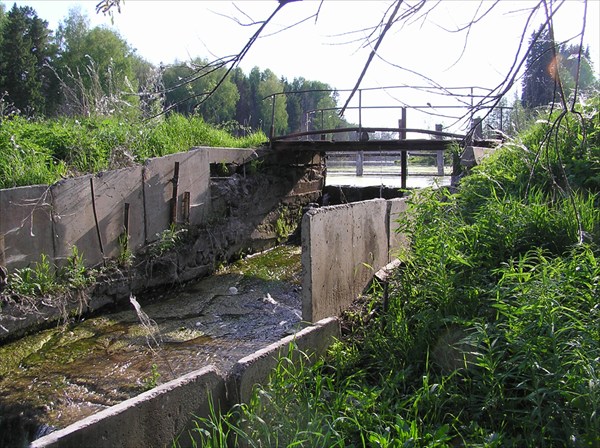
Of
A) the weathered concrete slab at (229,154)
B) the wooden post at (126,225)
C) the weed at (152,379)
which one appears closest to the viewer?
the weed at (152,379)

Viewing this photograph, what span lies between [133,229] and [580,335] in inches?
298

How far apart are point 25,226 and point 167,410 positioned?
17.7 ft

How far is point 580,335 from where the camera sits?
299 cm

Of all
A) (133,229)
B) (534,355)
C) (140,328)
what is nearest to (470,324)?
(534,355)

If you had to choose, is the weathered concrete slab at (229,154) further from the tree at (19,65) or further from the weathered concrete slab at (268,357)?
the tree at (19,65)

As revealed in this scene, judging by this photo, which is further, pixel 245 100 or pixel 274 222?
pixel 245 100

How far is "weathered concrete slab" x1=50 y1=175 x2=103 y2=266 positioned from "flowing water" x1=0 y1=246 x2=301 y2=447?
102 centimetres

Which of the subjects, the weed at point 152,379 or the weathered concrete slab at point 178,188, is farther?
A: the weathered concrete slab at point 178,188

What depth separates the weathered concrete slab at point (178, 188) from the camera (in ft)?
31.5

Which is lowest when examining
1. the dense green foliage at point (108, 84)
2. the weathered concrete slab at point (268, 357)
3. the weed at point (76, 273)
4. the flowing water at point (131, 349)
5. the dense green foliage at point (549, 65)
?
the flowing water at point (131, 349)

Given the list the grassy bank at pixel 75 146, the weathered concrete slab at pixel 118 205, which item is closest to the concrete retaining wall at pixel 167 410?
the grassy bank at pixel 75 146

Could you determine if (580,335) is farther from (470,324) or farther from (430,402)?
(430,402)

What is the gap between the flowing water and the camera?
546 centimetres

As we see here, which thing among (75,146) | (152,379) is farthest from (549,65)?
(75,146)
